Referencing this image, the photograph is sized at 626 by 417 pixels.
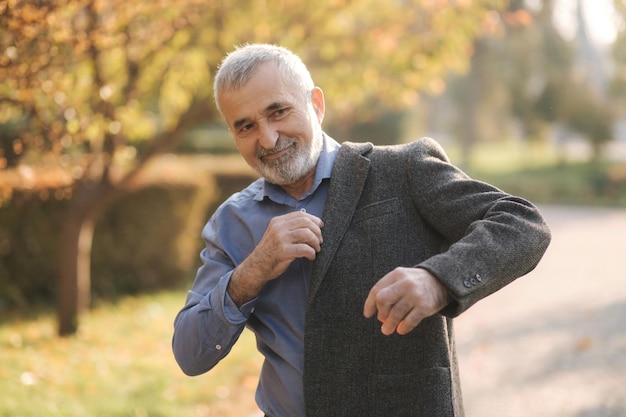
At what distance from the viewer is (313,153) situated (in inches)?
88.4

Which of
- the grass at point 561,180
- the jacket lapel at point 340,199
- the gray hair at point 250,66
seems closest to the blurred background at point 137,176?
the gray hair at point 250,66

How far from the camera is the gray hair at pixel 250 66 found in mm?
2172

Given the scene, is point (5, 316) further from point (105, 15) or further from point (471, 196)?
point (471, 196)

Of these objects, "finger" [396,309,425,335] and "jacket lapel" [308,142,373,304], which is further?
"jacket lapel" [308,142,373,304]

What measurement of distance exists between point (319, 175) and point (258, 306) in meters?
0.42

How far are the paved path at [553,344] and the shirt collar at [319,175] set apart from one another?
3903mm

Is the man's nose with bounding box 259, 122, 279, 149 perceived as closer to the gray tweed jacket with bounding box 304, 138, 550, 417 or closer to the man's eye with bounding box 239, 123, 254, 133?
the man's eye with bounding box 239, 123, 254, 133

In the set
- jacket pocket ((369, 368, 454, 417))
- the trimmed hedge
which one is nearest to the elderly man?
jacket pocket ((369, 368, 454, 417))

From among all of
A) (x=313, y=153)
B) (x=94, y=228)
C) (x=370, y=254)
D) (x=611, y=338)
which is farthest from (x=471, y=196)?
(x=94, y=228)

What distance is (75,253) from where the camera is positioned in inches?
279

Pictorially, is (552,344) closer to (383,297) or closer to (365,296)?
(365,296)

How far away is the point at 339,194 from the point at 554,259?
37.3 feet

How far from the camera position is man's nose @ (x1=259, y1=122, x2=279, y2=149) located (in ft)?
7.23

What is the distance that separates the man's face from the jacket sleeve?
33cm
